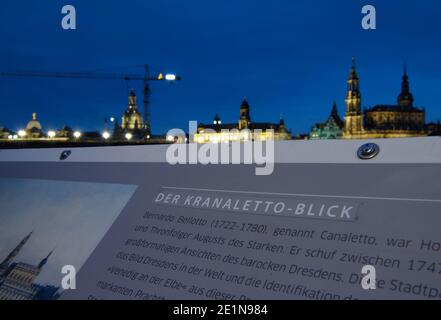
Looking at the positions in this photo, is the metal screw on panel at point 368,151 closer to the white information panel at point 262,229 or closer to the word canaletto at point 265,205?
the white information panel at point 262,229

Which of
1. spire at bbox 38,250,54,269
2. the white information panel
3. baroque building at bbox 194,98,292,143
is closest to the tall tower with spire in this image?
the white information panel

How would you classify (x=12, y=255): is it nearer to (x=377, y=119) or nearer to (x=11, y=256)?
(x=11, y=256)

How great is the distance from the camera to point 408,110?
126125mm

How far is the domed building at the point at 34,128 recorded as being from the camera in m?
114

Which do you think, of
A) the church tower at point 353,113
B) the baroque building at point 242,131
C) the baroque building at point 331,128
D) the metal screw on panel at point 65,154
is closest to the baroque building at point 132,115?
the baroque building at point 242,131

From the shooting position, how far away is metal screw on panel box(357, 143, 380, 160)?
342cm

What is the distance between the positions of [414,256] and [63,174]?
13.4 ft

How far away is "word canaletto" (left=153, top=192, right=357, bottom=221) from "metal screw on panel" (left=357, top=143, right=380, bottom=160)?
514 millimetres

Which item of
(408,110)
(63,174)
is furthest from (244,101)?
(63,174)

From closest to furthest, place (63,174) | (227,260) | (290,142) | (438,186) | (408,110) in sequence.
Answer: (438,186)
(227,260)
(290,142)
(63,174)
(408,110)

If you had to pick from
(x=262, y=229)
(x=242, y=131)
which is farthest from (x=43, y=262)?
(x=242, y=131)

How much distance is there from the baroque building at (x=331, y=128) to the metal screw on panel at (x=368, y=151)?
12309 centimetres
